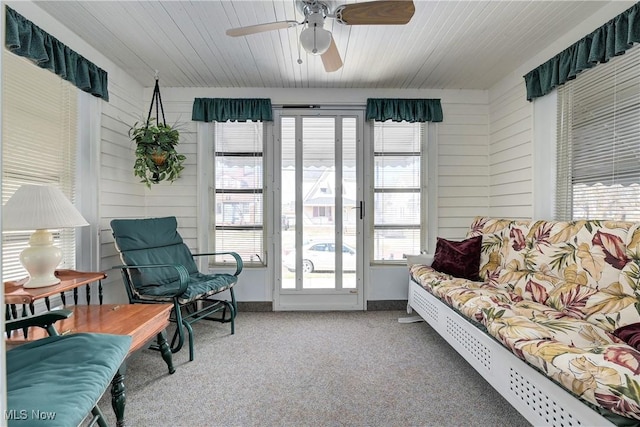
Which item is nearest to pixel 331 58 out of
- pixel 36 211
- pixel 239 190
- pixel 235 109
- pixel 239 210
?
pixel 235 109

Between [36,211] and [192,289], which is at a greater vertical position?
[36,211]

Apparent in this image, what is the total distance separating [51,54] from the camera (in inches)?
83.3

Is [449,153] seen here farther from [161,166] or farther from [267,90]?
[161,166]

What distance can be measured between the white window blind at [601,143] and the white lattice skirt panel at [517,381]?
4.33ft

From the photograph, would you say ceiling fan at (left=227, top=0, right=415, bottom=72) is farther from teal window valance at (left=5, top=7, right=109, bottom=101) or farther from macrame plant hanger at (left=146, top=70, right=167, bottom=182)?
macrame plant hanger at (left=146, top=70, right=167, bottom=182)

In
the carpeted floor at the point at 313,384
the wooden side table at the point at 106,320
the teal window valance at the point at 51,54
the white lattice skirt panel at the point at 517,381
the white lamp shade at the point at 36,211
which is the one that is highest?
the teal window valance at the point at 51,54

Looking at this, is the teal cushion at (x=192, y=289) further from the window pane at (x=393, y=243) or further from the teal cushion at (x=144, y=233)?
the window pane at (x=393, y=243)

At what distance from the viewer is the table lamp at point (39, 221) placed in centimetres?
171

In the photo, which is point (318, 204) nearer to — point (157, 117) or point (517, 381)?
point (157, 117)

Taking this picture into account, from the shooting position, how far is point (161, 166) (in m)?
2.91

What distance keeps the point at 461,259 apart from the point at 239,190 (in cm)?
243

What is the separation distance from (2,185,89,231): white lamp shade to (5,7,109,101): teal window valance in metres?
0.93

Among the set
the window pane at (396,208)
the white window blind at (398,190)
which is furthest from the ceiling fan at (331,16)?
the window pane at (396,208)

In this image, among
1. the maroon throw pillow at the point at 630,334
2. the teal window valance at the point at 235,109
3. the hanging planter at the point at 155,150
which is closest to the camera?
the maroon throw pillow at the point at 630,334
